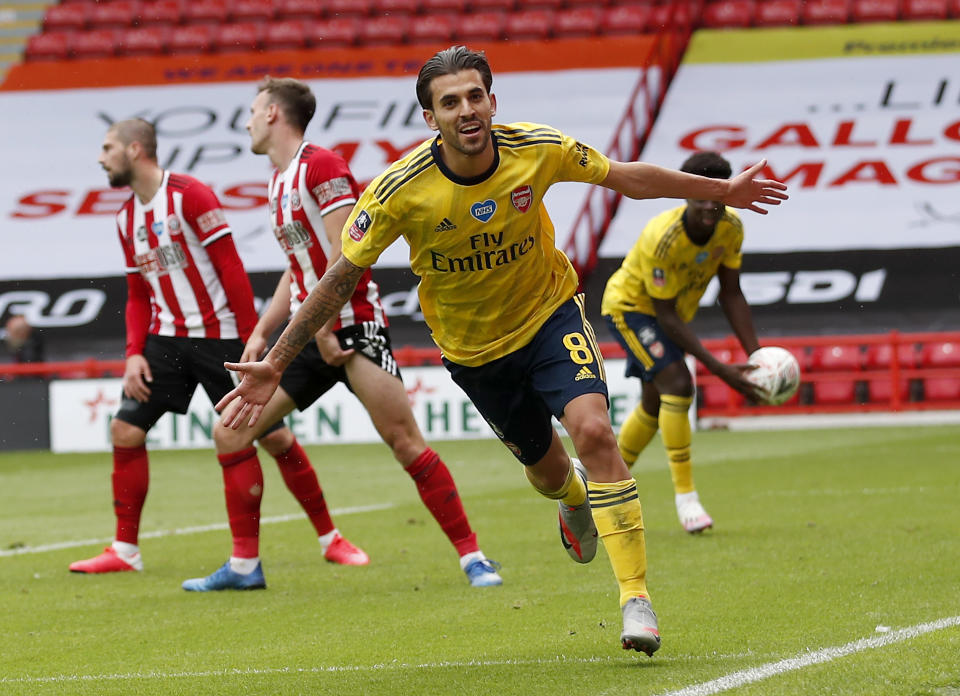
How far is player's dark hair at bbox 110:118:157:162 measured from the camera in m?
7.36

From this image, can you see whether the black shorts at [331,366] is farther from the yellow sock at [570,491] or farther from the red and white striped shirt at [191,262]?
the yellow sock at [570,491]

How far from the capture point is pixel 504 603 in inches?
230

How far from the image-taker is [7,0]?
29.6 m

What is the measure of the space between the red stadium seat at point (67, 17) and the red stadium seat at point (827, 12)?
46.2 ft

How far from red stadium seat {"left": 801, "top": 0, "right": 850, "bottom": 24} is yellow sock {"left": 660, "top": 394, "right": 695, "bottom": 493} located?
65.2ft

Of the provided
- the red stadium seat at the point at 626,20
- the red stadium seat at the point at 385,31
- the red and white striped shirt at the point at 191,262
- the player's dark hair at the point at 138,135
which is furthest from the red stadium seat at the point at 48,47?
the red and white striped shirt at the point at 191,262

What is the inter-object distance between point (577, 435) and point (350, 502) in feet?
21.8

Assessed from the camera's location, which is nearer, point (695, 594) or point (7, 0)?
point (695, 594)

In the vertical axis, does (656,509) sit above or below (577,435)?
below

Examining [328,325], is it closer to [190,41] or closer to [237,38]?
[237,38]

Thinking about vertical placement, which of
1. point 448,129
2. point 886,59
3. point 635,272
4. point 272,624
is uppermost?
point 886,59

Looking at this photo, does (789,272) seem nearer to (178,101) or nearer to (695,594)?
(178,101)

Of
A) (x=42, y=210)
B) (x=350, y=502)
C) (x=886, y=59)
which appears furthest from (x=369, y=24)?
(x=350, y=502)

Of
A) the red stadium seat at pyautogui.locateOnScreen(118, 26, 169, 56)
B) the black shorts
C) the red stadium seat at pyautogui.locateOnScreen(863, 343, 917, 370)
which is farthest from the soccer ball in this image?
the red stadium seat at pyautogui.locateOnScreen(118, 26, 169, 56)
